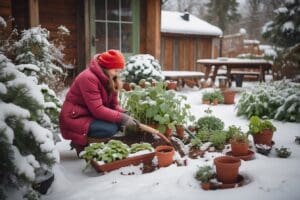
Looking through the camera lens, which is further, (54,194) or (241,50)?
(241,50)

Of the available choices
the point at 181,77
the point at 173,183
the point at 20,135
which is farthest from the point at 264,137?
the point at 181,77

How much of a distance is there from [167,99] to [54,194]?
1845 millimetres

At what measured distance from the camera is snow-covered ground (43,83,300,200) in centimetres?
285

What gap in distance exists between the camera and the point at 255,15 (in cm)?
3106

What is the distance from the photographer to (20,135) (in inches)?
95.7

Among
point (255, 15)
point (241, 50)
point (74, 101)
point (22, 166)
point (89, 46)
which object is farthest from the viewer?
point (255, 15)

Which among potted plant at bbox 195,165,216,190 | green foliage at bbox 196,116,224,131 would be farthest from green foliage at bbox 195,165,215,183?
green foliage at bbox 196,116,224,131

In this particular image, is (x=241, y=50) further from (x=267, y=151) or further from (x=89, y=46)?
(x=267, y=151)

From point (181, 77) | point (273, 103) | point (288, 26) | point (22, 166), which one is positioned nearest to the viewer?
point (22, 166)

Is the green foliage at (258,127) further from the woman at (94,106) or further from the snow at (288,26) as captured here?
the snow at (288,26)

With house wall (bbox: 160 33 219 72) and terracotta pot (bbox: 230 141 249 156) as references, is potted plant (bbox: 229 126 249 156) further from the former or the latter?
house wall (bbox: 160 33 219 72)

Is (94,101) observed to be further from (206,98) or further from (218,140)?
(206,98)

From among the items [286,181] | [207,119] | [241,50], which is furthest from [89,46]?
[241,50]

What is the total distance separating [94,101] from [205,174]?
1.39m
